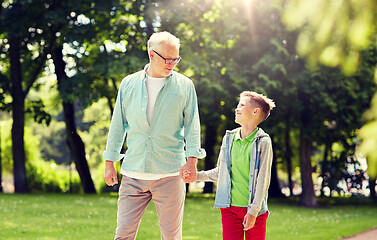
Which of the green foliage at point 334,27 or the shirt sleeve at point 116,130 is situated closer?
the green foliage at point 334,27

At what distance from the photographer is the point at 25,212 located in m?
13.4

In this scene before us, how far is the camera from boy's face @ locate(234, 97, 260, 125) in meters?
4.46

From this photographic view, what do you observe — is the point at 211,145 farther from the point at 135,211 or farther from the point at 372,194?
the point at 135,211

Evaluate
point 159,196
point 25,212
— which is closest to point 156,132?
point 159,196

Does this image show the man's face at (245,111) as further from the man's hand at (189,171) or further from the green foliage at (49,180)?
the green foliage at (49,180)

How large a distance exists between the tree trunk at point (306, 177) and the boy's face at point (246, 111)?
17220 mm

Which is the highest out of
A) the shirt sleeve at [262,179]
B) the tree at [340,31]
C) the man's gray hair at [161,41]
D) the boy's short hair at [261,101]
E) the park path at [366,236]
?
the man's gray hair at [161,41]

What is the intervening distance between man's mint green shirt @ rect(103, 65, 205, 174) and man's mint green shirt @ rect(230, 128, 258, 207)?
29 cm

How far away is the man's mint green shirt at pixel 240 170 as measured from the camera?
14.3ft

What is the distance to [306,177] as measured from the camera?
2141cm

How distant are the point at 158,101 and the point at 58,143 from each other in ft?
206

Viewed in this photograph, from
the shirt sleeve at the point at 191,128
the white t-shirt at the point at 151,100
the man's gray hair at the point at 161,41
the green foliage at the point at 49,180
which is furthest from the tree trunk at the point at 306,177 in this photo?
the man's gray hair at the point at 161,41

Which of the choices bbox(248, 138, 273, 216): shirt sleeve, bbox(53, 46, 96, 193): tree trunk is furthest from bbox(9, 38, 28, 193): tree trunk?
bbox(248, 138, 273, 216): shirt sleeve

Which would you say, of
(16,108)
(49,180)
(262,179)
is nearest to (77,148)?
(16,108)
